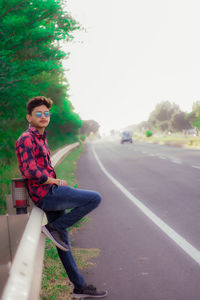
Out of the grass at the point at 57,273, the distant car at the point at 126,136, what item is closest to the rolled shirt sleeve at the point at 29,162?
the grass at the point at 57,273

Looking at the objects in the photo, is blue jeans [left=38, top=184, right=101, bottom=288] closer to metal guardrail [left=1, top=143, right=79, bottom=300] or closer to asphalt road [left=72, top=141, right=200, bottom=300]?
asphalt road [left=72, top=141, right=200, bottom=300]

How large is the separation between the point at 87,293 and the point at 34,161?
153 centimetres

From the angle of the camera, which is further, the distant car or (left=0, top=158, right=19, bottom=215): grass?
the distant car

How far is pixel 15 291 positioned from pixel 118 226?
515cm

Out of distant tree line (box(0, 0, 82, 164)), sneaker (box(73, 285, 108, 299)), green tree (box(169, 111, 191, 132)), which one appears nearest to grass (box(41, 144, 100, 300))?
sneaker (box(73, 285, 108, 299))

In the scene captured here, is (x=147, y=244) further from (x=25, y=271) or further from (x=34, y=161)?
(x=25, y=271)

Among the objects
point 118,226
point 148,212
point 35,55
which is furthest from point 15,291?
point 35,55

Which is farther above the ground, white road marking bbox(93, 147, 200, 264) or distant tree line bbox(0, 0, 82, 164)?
distant tree line bbox(0, 0, 82, 164)

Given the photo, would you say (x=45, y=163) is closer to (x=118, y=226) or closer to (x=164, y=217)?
(x=118, y=226)

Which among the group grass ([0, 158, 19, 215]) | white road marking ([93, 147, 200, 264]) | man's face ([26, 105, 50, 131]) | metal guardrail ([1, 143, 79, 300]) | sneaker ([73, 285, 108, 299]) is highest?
man's face ([26, 105, 50, 131])

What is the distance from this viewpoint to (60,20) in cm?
1126

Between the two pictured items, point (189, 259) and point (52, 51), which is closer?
point (189, 259)

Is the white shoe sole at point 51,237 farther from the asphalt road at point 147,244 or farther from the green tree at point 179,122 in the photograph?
the green tree at point 179,122

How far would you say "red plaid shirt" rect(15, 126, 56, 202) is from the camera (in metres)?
3.38
